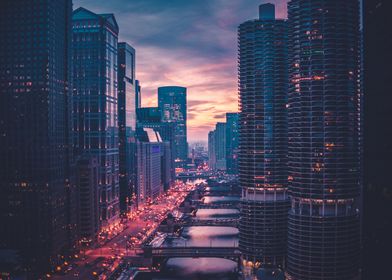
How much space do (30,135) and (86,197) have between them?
145ft

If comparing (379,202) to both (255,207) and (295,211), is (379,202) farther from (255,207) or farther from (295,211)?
(255,207)

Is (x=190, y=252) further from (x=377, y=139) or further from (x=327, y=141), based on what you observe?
(x=377, y=139)

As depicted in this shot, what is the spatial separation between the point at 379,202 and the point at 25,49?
128393 mm

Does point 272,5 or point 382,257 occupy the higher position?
point 272,5

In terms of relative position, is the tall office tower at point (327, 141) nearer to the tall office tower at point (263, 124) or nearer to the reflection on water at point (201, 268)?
the tall office tower at point (263, 124)

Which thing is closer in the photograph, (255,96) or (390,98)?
(390,98)

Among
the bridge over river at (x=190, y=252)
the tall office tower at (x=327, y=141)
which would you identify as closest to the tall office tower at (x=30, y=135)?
the bridge over river at (x=190, y=252)

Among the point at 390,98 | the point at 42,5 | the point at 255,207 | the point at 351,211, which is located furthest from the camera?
the point at 255,207

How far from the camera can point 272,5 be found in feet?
566

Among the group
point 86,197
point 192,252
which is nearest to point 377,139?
point 192,252

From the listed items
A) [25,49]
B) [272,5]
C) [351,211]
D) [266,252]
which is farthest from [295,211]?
[25,49]

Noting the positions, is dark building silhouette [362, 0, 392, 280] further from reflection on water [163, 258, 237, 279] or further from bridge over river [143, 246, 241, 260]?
bridge over river [143, 246, 241, 260]

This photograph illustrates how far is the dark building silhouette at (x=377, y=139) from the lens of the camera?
80062 millimetres

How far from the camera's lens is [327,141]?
440 feet
